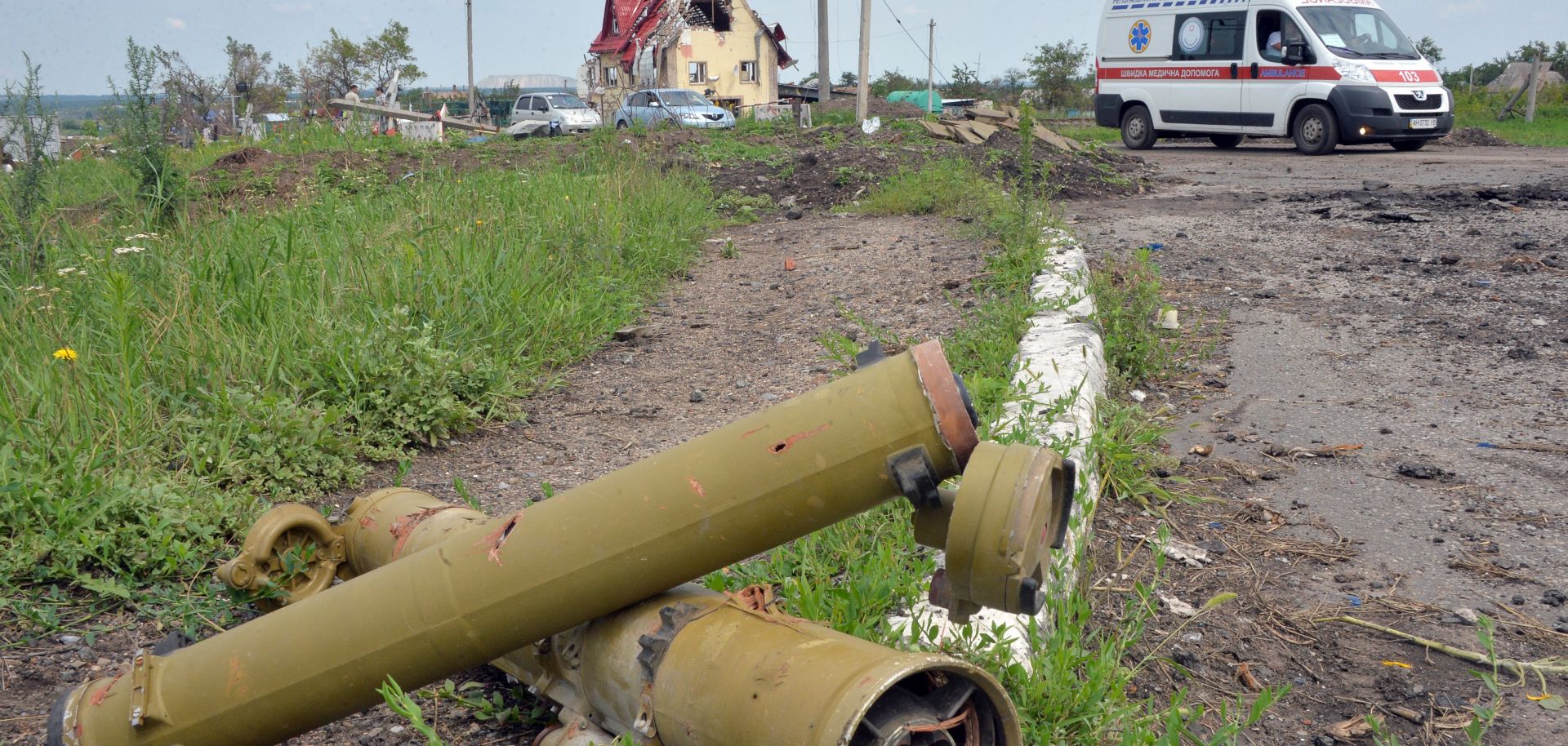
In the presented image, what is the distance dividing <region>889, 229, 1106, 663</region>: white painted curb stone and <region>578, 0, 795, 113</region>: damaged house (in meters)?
27.5

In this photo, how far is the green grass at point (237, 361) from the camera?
8.86 ft

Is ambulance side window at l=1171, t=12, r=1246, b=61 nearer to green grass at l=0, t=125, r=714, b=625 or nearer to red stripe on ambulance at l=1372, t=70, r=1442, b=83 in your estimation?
red stripe on ambulance at l=1372, t=70, r=1442, b=83

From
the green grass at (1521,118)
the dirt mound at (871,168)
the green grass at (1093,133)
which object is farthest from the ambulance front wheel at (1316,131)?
the green grass at (1521,118)

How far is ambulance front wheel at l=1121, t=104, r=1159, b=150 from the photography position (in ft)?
50.4

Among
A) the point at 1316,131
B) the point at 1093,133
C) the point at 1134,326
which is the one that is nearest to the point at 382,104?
the point at 1093,133

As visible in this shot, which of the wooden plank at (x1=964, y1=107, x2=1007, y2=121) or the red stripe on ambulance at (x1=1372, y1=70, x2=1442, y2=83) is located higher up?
the red stripe on ambulance at (x1=1372, y1=70, x2=1442, y2=83)

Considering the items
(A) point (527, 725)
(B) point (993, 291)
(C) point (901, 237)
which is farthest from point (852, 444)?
(C) point (901, 237)

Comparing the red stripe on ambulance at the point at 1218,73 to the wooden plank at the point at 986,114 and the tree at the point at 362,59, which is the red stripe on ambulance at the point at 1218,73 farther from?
the tree at the point at 362,59

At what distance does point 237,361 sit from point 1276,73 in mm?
13083

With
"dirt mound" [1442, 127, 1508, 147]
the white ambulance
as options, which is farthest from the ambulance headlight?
"dirt mound" [1442, 127, 1508, 147]

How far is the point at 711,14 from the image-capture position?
35.3 m

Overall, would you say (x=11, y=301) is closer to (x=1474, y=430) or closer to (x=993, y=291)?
(x=993, y=291)

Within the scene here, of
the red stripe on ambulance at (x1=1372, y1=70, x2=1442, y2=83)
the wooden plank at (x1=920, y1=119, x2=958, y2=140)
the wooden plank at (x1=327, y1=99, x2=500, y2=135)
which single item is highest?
the wooden plank at (x1=327, y1=99, x2=500, y2=135)

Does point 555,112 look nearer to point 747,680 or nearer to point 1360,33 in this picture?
point 1360,33
